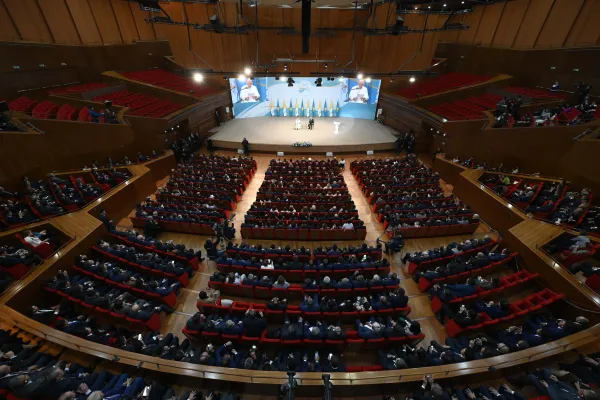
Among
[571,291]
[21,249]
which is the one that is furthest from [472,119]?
[21,249]

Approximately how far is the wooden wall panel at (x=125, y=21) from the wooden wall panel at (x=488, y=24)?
70.0 feet

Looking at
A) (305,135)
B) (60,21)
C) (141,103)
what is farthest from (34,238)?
(305,135)

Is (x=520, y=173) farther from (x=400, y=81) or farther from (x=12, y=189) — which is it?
(x=12, y=189)

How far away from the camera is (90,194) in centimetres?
922

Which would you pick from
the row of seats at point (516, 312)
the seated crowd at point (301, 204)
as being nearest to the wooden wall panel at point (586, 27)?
the seated crowd at point (301, 204)

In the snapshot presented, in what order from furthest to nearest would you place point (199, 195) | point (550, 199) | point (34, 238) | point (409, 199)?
1. point (199, 195)
2. point (409, 199)
3. point (550, 199)
4. point (34, 238)

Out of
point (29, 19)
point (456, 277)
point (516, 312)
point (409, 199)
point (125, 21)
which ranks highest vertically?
point (125, 21)

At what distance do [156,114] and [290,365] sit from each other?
554 inches

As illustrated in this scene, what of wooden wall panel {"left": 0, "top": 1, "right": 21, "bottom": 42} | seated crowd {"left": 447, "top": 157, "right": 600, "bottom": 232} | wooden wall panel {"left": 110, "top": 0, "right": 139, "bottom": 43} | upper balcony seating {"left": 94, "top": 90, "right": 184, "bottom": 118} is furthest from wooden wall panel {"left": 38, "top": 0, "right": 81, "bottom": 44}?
seated crowd {"left": 447, "top": 157, "right": 600, "bottom": 232}

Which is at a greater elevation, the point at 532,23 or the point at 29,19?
the point at 532,23

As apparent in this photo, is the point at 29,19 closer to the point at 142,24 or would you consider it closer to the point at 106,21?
the point at 106,21

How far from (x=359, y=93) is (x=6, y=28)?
1871cm

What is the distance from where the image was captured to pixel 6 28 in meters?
11.2

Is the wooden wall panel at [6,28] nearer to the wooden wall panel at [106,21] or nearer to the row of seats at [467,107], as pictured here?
the wooden wall panel at [106,21]
